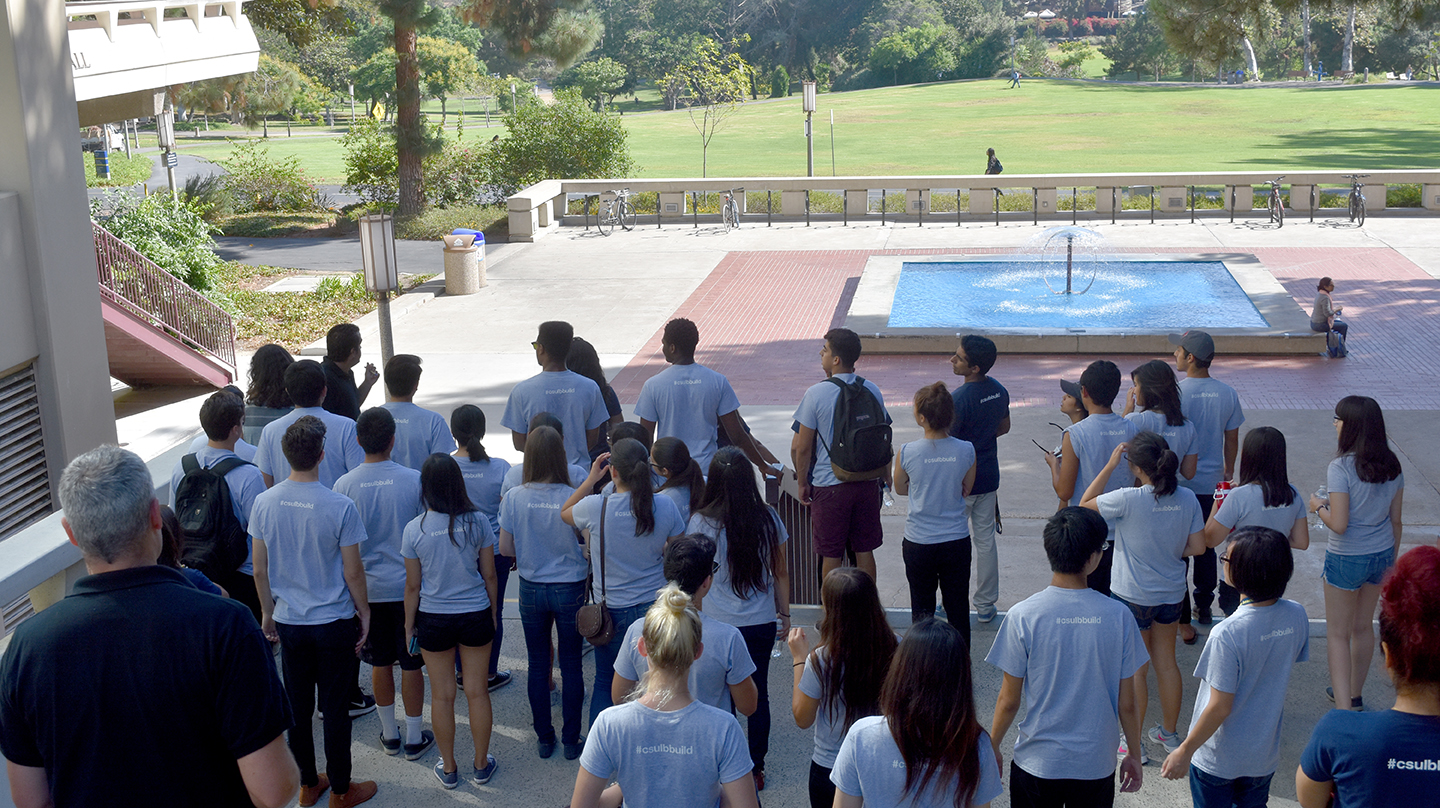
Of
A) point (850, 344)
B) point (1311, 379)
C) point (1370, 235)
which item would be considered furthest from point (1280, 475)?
point (1370, 235)

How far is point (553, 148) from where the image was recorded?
29.2 meters

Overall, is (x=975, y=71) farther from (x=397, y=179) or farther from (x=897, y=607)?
(x=897, y=607)

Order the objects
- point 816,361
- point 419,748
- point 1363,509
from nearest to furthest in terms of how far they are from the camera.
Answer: point 1363,509 → point 419,748 → point 816,361

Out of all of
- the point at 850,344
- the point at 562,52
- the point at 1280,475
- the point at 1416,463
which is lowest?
the point at 1416,463

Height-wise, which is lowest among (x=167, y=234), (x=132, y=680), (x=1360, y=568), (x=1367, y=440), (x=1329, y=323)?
(x=1329, y=323)

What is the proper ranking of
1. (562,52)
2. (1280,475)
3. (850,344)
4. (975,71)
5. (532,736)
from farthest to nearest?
1. (975,71)
2. (562,52)
3. (850,344)
4. (532,736)
5. (1280,475)

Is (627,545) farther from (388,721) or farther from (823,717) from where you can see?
(388,721)

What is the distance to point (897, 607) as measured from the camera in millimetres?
7824

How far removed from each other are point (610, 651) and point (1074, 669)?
7.40ft

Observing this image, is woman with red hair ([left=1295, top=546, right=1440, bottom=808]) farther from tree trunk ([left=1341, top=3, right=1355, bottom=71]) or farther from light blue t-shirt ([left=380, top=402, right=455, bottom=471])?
tree trunk ([left=1341, top=3, right=1355, bottom=71])

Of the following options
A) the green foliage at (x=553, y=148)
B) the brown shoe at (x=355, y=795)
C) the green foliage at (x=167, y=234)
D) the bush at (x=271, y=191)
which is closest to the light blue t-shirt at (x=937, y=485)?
the brown shoe at (x=355, y=795)

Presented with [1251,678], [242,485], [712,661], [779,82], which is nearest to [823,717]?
[712,661]

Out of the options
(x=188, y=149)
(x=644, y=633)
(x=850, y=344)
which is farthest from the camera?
(x=188, y=149)

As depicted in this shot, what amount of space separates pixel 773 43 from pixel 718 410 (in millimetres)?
93973
